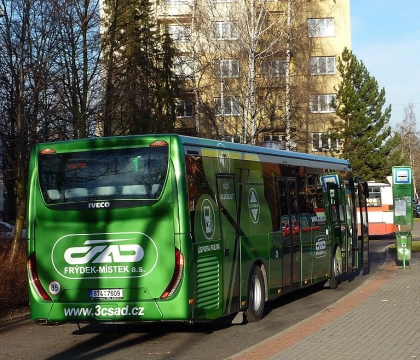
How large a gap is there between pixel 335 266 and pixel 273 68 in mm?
23877

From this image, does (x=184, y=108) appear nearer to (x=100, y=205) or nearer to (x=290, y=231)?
(x=290, y=231)

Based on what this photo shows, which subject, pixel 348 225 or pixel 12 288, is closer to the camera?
pixel 12 288

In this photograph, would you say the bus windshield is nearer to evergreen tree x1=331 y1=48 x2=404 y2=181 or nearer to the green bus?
the green bus

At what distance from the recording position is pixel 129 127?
26984mm

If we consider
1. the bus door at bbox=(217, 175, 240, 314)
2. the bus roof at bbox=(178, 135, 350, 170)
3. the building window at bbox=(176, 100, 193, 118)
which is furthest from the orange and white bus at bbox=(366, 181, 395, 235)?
the bus door at bbox=(217, 175, 240, 314)

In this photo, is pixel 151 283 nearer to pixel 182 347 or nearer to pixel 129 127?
pixel 182 347

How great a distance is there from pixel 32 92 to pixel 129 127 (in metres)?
7.87

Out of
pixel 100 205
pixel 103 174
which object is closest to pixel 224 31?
pixel 103 174

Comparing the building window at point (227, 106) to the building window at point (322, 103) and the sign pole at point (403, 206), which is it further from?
the sign pole at point (403, 206)

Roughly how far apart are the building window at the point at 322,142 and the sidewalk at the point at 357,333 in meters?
35.7

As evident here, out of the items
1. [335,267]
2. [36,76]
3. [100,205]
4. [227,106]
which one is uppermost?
[227,106]

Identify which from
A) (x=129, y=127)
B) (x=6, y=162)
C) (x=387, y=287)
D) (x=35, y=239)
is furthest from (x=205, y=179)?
(x=129, y=127)

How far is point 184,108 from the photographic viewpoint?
124ft

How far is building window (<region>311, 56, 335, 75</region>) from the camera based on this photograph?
45878 millimetres
